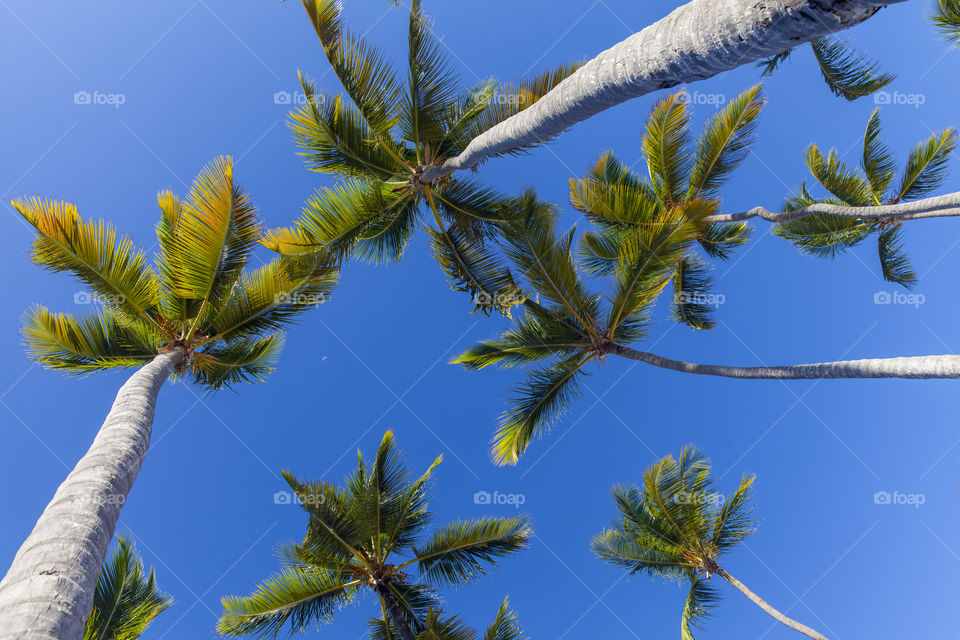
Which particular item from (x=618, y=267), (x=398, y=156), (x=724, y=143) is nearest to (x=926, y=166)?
(x=724, y=143)

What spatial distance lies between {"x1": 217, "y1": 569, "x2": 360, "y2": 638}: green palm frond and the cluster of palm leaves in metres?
14.3

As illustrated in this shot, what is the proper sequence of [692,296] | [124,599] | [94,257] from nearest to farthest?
[94,257]
[124,599]
[692,296]

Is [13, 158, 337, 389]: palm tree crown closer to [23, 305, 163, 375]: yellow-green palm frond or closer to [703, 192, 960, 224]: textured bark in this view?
[23, 305, 163, 375]: yellow-green palm frond

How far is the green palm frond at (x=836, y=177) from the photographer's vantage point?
1230 centimetres

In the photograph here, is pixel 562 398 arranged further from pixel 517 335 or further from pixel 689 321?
pixel 689 321

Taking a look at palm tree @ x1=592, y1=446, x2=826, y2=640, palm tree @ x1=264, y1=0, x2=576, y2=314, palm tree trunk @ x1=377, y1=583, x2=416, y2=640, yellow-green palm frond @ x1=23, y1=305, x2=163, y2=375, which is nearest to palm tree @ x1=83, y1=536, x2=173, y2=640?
yellow-green palm frond @ x1=23, y1=305, x2=163, y2=375

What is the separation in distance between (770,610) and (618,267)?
8.55 m

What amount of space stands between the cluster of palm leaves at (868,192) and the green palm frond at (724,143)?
3534mm

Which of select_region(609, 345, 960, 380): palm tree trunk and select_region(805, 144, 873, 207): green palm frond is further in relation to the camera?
select_region(805, 144, 873, 207): green palm frond

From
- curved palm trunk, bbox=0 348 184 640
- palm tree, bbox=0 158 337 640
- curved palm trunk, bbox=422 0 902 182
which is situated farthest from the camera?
palm tree, bbox=0 158 337 640

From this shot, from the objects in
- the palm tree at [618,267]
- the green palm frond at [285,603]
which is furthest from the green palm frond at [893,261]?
the green palm frond at [285,603]

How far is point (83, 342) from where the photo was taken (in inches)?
275

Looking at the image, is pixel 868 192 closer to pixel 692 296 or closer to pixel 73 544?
pixel 692 296

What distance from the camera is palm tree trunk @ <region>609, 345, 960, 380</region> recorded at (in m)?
6.11
